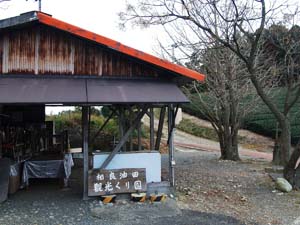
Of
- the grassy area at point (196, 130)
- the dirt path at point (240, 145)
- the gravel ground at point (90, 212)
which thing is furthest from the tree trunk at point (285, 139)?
the grassy area at point (196, 130)

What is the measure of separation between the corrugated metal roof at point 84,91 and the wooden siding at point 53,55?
23 centimetres

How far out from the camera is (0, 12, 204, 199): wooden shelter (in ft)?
27.8

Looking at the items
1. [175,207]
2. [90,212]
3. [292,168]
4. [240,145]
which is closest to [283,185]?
[292,168]

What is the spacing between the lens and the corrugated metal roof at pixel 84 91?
800 cm

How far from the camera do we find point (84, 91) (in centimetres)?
849

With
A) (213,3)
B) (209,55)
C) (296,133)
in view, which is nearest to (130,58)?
(213,3)

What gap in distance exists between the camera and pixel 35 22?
8.87 meters

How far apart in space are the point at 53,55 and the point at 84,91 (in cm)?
131

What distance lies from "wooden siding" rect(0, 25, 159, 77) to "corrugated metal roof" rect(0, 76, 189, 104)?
0.23m

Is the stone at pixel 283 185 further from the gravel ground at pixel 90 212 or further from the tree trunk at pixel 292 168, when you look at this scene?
the gravel ground at pixel 90 212

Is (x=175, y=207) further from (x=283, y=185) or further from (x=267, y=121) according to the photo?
(x=267, y=121)

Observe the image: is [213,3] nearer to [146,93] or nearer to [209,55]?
[146,93]

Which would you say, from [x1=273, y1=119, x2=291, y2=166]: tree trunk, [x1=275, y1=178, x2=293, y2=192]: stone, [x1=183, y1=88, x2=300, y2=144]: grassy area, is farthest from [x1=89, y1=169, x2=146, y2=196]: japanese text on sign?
[x1=183, y1=88, x2=300, y2=144]: grassy area

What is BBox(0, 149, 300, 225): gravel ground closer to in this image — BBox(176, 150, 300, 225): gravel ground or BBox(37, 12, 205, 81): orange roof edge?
BBox(176, 150, 300, 225): gravel ground
